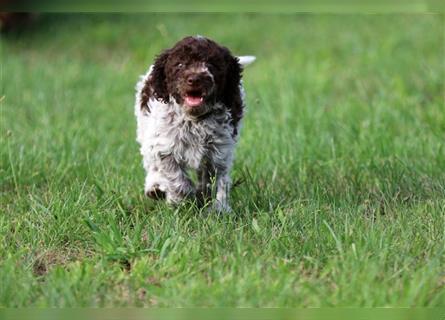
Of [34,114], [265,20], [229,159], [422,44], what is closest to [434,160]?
[229,159]

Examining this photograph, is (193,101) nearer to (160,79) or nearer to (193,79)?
(193,79)

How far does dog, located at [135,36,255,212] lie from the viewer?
18.3ft

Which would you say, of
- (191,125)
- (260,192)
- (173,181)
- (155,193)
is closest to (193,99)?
(191,125)

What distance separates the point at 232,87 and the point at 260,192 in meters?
0.75

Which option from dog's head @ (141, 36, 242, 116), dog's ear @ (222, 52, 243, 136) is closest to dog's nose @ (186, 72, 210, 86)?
dog's head @ (141, 36, 242, 116)

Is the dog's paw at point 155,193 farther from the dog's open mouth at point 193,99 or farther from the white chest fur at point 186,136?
the dog's open mouth at point 193,99

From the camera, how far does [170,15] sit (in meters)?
13.3

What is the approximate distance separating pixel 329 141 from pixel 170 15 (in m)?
6.42

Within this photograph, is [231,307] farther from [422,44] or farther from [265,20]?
[265,20]

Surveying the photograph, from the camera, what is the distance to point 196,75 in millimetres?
5418

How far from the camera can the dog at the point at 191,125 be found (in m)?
5.59

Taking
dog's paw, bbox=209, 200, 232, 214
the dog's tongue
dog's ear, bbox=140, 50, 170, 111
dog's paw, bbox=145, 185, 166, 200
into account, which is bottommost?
dog's paw, bbox=209, 200, 232, 214

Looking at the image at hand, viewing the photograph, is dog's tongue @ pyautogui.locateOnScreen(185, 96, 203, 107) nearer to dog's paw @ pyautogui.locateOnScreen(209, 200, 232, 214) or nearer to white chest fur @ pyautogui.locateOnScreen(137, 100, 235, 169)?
white chest fur @ pyautogui.locateOnScreen(137, 100, 235, 169)

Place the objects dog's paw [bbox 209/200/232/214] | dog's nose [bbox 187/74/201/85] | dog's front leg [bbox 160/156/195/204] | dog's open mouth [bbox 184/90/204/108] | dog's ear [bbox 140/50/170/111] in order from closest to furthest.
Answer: dog's nose [bbox 187/74/201/85] → dog's open mouth [bbox 184/90/204/108] → dog's paw [bbox 209/200/232/214] → dog's ear [bbox 140/50/170/111] → dog's front leg [bbox 160/156/195/204]
